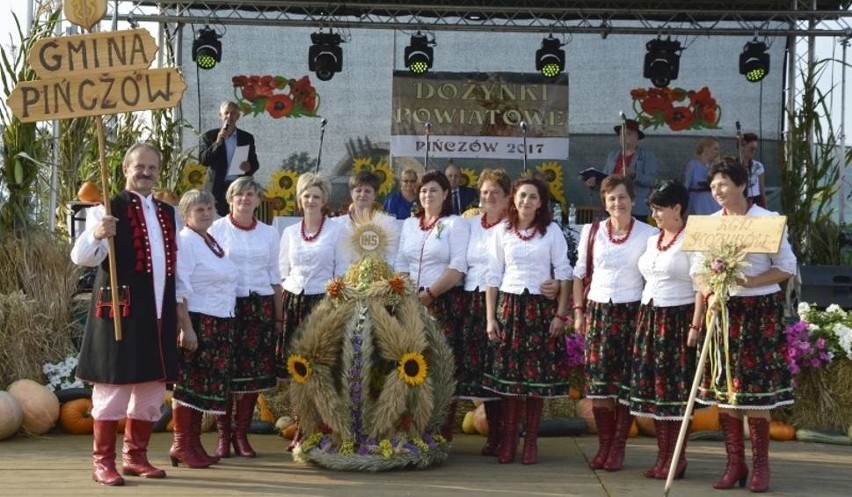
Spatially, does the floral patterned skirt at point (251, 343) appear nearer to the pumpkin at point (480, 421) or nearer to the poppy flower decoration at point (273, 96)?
the pumpkin at point (480, 421)

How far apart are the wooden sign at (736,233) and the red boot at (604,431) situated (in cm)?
104

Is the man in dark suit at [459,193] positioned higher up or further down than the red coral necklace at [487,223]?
higher up

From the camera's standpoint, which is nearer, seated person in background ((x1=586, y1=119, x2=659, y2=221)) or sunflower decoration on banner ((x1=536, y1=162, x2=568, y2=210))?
seated person in background ((x1=586, y1=119, x2=659, y2=221))

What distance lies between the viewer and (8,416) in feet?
21.7

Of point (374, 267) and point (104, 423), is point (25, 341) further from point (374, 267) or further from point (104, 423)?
point (374, 267)

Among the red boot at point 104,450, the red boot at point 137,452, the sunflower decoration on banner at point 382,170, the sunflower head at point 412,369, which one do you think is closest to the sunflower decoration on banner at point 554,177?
the sunflower decoration on banner at point 382,170

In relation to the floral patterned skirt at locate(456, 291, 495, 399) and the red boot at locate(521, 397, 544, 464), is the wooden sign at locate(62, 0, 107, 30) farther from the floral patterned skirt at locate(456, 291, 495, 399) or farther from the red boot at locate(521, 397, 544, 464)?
the red boot at locate(521, 397, 544, 464)

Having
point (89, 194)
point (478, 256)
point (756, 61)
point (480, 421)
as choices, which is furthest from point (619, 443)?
point (756, 61)

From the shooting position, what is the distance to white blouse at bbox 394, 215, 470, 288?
20.9 feet

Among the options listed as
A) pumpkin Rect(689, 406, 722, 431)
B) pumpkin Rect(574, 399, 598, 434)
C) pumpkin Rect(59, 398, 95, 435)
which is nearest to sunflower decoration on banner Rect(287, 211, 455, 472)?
pumpkin Rect(574, 399, 598, 434)

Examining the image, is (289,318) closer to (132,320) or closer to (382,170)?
(132,320)

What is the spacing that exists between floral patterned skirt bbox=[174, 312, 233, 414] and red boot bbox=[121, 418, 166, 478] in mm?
352

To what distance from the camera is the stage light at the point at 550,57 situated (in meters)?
12.0

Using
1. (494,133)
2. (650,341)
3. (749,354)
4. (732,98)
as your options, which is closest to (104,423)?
(650,341)
